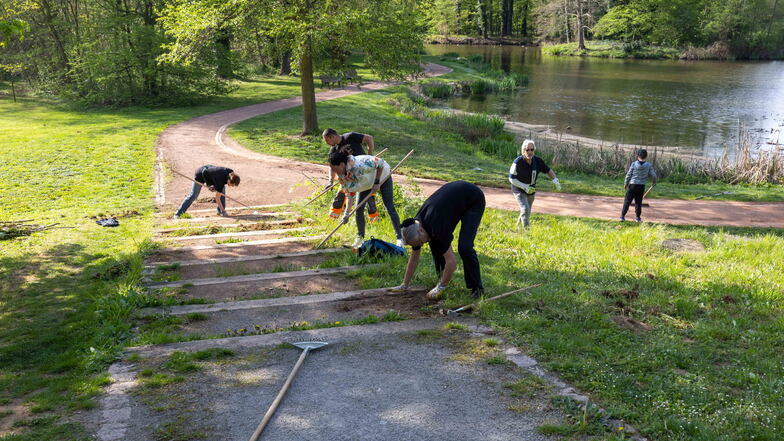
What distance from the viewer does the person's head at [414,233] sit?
22.6 feet

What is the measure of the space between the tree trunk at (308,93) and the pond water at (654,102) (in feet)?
47.0

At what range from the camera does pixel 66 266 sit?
9.25 meters

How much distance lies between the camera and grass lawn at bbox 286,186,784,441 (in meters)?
5.21

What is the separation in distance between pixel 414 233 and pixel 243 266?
142 inches

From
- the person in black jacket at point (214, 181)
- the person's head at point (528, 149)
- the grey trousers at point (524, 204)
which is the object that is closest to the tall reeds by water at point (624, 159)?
the grey trousers at point (524, 204)

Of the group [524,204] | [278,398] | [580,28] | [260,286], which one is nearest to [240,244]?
[260,286]

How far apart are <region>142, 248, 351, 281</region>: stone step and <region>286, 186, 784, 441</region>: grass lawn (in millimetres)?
969

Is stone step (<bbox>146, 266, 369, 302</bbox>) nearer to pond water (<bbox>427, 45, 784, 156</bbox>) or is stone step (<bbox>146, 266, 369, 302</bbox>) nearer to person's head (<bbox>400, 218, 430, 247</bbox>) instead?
person's head (<bbox>400, 218, 430, 247</bbox>)

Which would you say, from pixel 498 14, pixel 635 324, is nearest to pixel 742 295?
pixel 635 324

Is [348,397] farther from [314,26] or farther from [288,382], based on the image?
[314,26]

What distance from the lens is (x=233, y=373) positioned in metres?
5.87

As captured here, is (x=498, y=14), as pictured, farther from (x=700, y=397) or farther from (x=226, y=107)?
(x=700, y=397)

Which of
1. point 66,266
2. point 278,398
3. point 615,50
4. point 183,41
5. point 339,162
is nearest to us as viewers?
point 278,398

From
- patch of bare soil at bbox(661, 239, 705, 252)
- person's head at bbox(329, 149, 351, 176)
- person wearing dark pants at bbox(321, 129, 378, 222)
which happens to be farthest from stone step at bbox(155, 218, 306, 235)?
patch of bare soil at bbox(661, 239, 705, 252)
